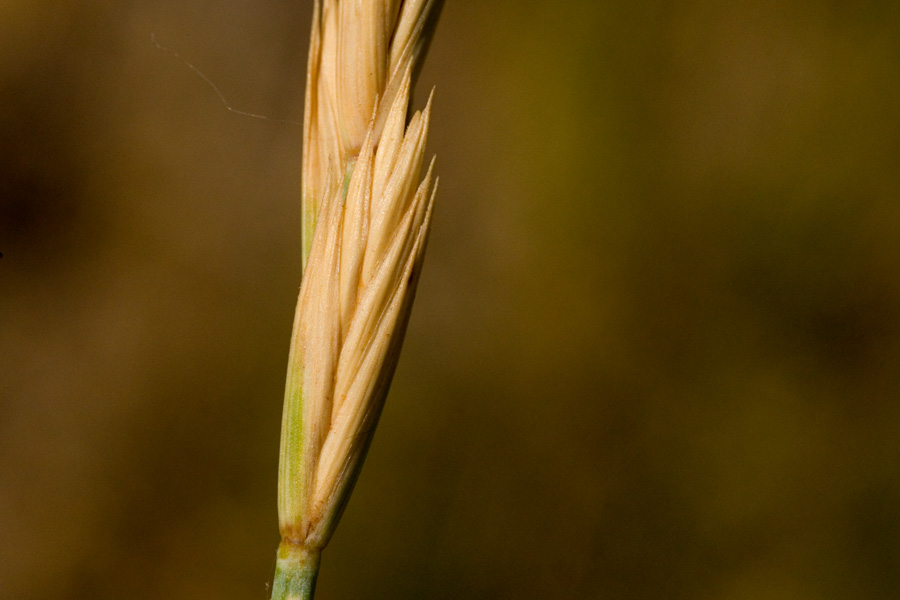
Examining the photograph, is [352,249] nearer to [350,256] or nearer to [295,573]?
[350,256]

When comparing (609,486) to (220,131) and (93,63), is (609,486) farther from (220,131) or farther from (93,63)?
(93,63)

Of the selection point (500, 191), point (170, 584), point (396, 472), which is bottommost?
point (170, 584)

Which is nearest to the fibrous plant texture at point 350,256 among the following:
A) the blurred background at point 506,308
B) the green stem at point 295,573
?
the green stem at point 295,573

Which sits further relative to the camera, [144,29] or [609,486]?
[144,29]

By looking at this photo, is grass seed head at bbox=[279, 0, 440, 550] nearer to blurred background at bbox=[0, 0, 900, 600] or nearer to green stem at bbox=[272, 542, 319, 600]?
green stem at bbox=[272, 542, 319, 600]

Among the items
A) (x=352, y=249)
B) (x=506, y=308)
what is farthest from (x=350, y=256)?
(x=506, y=308)

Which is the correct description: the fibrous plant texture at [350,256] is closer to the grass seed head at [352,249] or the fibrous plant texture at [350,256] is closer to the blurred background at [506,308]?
the grass seed head at [352,249]

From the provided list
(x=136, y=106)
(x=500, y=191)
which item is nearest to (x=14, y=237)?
(x=136, y=106)
